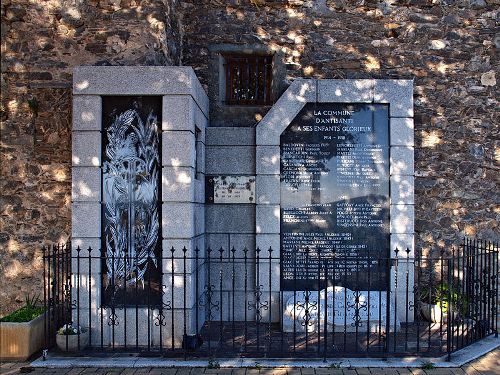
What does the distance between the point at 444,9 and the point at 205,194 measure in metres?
4.71

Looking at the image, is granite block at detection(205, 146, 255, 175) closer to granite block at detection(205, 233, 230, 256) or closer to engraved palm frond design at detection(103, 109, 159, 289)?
granite block at detection(205, 233, 230, 256)

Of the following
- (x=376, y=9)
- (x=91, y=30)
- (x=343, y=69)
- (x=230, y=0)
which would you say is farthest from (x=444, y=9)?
(x=91, y=30)

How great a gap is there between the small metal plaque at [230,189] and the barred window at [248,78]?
1.34 metres

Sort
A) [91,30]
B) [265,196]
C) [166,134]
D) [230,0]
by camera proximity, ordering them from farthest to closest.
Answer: [230,0]
[265,196]
[91,30]
[166,134]

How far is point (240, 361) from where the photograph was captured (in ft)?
18.1

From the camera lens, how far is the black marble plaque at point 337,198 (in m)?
7.30

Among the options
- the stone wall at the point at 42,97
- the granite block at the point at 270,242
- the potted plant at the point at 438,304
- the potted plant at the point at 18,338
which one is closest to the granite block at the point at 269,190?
the granite block at the point at 270,242

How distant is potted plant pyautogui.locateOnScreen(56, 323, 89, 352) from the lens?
5.80m

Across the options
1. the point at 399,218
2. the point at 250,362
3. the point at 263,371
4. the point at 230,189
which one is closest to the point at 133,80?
the point at 230,189

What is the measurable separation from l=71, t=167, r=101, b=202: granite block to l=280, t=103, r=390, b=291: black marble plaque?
2604 millimetres

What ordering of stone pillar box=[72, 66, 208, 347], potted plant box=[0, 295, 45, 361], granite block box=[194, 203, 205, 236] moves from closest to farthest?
1. potted plant box=[0, 295, 45, 361]
2. stone pillar box=[72, 66, 208, 347]
3. granite block box=[194, 203, 205, 236]

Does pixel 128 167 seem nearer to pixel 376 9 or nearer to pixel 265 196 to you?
pixel 265 196

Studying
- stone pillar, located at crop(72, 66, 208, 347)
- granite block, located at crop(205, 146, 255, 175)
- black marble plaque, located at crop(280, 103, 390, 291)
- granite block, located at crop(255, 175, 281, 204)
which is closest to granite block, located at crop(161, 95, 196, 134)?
stone pillar, located at crop(72, 66, 208, 347)

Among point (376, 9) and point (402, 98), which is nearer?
point (402, 98)
